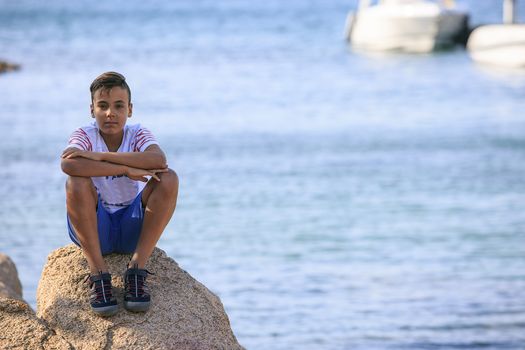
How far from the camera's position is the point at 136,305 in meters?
5.66

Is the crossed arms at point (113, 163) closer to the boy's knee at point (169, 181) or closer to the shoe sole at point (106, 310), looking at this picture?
the boy's knee at point (169, 181)

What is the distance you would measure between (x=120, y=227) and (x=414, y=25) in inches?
1797

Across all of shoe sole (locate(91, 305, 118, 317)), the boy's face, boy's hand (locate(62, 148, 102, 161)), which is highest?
the boy's face

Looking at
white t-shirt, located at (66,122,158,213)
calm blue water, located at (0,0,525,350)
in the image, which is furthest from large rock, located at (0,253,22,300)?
calm blue water, located at (0,0,525,350)

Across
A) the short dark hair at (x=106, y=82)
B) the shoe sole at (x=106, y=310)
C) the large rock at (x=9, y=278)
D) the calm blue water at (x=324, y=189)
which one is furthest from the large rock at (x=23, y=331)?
the calm blue water at (x=324, y=189)

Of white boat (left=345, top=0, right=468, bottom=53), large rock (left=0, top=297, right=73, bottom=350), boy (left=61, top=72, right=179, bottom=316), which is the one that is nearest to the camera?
large rock (left=0, top=297, right=73, bottom=350)

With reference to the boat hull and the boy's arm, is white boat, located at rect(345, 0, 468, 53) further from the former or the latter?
the boy's arm

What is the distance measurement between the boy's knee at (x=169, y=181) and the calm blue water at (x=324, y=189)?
15.8 feet

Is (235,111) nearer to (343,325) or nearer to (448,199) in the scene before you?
(448,199)

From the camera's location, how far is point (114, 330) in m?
5.64

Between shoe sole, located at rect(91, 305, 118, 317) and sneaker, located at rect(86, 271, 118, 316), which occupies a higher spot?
sneaker, located at rect(86, 271, 118, 316)

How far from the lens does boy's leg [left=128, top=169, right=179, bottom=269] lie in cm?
588

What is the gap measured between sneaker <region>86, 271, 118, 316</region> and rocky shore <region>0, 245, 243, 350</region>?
7 centimetres

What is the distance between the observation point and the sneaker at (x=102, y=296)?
5.64 metres
